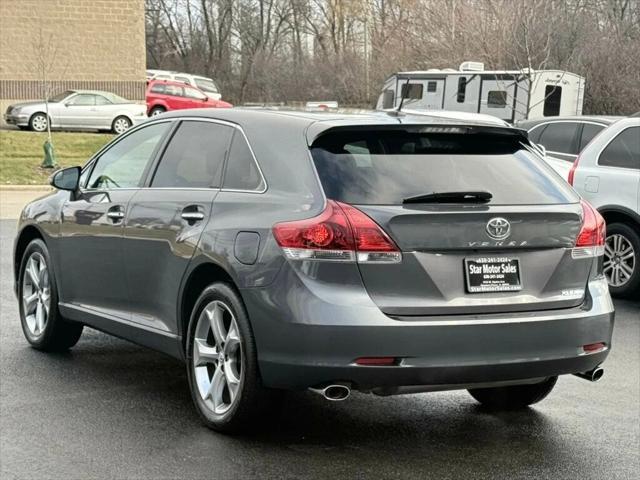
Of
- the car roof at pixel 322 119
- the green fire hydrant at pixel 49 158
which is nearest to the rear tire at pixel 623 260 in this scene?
the car roof at pixel 322 119

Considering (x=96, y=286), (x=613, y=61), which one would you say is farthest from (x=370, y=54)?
(x=96, y=286)

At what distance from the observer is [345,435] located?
5.30 m

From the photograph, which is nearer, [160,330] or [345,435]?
[345,435]

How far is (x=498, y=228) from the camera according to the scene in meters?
4.81

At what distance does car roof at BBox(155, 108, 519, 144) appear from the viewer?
5.09 m

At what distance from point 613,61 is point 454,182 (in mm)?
34555

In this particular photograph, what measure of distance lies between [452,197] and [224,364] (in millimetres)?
1395

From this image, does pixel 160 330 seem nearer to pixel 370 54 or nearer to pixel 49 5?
pixel 49 5

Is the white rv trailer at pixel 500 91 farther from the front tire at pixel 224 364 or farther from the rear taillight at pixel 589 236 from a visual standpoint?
the front tire at pixel 224 364

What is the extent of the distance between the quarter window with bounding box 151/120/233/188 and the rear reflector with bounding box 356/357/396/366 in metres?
1.40

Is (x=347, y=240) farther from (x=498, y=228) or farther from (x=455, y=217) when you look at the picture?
(x=498, y=228)

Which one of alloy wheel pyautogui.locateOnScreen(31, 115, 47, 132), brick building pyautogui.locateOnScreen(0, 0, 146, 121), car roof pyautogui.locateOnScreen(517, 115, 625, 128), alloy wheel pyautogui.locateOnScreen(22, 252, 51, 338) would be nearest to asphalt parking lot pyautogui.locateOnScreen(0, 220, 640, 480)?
alloy wheel pyautogui.locateOnScreen(22, 252, 51, 338)

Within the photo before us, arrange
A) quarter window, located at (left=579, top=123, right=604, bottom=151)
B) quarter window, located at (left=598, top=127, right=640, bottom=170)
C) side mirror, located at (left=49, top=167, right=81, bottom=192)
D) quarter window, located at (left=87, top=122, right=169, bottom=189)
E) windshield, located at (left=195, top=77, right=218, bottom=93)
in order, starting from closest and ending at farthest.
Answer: quarter window, located at (left=87, top=122, right=169, bottom=189) → side mirror, located at (left=49, top=167, right=81, bottom=192) → quarter window, located at (left=598, top=127, right=640, bottom=170) → quarter window, located at (left=579, top=123, right=604, bottom=151) → windshield, located at (left=195, top=77, right=218, bottom=93)

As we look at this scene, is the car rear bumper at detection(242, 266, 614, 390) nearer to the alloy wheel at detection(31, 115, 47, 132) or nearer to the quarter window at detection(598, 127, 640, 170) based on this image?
the quarter window at detection(598, 127, 640, 170)
